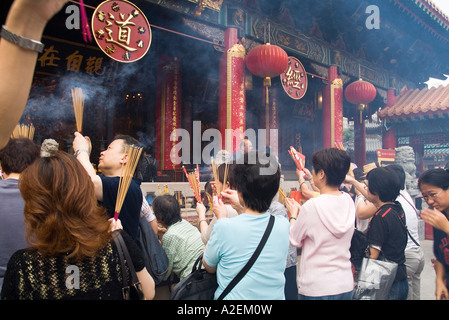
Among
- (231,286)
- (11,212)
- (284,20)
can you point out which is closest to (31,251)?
(11,212)

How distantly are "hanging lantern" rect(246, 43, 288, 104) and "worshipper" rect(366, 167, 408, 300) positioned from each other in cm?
350

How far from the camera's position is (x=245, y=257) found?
1262mm

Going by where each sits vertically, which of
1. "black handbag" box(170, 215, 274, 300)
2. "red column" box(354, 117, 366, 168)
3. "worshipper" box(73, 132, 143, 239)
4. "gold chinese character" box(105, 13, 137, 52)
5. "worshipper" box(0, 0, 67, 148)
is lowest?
"black handbag" box(170, 215, 274, 300)

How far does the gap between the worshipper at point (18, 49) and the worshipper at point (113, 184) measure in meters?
0.79

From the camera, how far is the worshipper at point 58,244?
1.01 m

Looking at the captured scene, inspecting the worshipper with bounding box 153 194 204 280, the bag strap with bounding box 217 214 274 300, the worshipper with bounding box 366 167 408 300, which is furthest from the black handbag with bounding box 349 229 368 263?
the worshipper with bounding box 153 194 204 280

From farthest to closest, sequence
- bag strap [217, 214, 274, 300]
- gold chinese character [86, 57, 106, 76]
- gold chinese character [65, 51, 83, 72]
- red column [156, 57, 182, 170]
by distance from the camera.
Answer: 1. red column [156, 57, 182, 170]
2. gold chinese character [86, 57, 106, 76]
3. gold chinese character [65, 51, 83, 72]
4. bag strap [217, 214, 274, 300]

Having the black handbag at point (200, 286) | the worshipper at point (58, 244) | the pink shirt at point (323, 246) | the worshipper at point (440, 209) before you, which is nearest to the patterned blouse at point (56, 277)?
the worshipper at point (58, 244)

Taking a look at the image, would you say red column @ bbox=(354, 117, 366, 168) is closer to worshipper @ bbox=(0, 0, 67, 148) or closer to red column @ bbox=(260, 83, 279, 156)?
red column @ bbox=(260, 83, 279, 156)

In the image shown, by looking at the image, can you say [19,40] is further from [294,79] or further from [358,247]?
[294,79]

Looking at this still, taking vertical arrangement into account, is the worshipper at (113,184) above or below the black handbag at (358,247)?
above

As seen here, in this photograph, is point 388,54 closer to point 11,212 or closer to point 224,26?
point 224,26

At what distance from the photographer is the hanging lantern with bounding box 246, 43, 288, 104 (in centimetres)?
500

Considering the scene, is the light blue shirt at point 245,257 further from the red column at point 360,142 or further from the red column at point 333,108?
the red column at point 360,142
